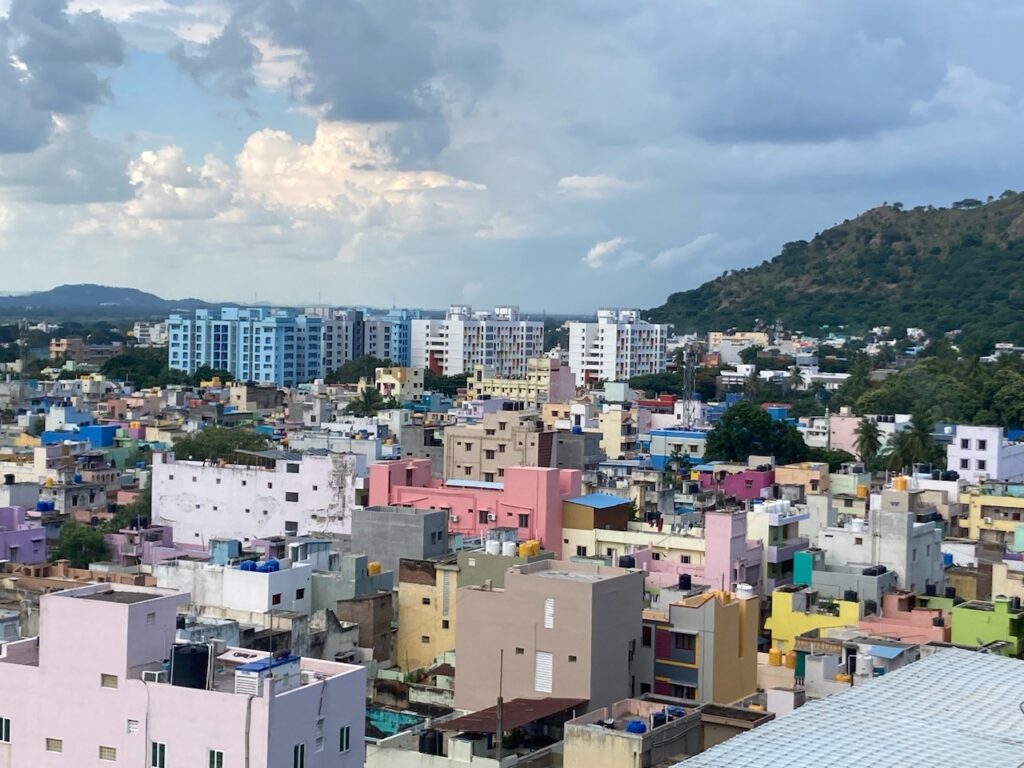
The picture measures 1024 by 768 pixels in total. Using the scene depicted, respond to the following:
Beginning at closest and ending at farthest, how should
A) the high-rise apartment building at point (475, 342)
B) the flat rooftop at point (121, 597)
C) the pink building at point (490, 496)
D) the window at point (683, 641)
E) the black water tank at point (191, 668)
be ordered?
the black water tank at point (191, 668), the flat rooftop at point (121, 597), the window at point (683, 641), the pink building at point (490, 496), the high-rise apartment building at point (475, 342)

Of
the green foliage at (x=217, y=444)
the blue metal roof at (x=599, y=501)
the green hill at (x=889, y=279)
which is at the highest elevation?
the green hill at (x=889, y=279)

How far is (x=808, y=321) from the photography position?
150 metres

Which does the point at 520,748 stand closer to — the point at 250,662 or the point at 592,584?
the point at 592,584

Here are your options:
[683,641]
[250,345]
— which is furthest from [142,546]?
[250,345]

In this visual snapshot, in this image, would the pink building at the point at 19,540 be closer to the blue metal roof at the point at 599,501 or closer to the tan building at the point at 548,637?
the blue metal roof at the point at 599,501

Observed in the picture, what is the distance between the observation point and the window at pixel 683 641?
23297mm

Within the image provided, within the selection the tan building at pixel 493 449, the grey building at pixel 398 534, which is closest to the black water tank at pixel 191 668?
the grey building at pixel 398 534

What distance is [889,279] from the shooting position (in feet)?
515

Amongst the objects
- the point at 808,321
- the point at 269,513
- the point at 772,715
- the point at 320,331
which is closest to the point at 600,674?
the point at 772,715

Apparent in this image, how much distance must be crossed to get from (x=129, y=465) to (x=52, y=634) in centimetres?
3651

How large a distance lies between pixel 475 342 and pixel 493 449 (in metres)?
70.1

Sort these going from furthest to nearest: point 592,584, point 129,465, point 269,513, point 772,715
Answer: point 129,465, point 269,513, point 592,584, point 772,715

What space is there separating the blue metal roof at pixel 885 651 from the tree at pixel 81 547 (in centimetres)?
1855

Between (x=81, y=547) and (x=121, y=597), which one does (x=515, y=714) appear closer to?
(x=121, y=597)
